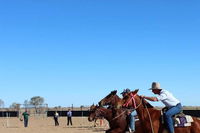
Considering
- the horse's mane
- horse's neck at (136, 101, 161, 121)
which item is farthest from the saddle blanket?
the horse's mane

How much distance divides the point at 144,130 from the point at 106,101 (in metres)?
3.90

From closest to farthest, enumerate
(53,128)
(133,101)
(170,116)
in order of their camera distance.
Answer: (170,116) → (133,101) → (53,128)

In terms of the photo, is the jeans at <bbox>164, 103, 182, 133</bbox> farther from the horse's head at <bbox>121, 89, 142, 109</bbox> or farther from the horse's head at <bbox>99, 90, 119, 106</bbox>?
the horse's head at <bbox>99, 90, 119, 106</bbox>

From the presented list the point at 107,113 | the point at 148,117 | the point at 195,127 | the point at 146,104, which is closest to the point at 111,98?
the point at 107,113

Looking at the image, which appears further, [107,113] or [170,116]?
[107,113]

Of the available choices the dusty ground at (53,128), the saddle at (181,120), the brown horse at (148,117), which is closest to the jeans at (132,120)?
the brown horse at (148,117)

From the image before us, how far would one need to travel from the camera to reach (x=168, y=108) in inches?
366

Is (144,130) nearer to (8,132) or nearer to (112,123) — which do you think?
(112,123)

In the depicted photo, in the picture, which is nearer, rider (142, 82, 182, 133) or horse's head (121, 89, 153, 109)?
rider (142, 82, 182, 133)

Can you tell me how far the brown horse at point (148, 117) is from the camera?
9.16 metres

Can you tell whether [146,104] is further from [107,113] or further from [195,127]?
[107,113]

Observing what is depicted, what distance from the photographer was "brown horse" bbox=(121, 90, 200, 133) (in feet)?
30.1

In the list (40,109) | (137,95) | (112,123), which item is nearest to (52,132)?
(112,123)

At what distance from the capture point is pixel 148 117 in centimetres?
926
